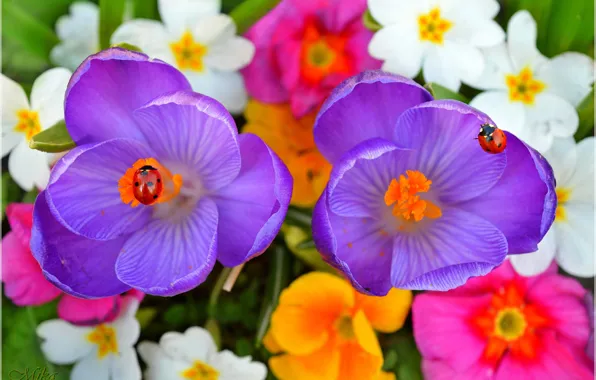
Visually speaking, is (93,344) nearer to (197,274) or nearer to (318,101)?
(197,274)

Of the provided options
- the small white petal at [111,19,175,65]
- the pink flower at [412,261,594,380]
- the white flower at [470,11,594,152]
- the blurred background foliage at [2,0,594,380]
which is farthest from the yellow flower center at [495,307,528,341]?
the small white petal at [111,19,175,65]

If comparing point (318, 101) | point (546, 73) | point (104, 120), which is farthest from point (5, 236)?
point (546, 73)

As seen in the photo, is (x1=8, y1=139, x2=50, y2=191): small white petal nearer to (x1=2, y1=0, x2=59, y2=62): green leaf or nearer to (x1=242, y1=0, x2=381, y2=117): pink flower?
(x1=2, y1=0, x2=59, y2=62): green leaf

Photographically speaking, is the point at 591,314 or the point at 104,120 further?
the point at 591,314

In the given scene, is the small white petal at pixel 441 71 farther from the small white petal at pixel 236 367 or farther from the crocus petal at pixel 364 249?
the small white petal at pixel 236 367

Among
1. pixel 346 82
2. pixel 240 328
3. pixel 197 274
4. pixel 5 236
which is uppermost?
pixel 346 82

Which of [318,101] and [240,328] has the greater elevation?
[318,101]

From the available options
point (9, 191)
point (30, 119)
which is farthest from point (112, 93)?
point (9, 191)
